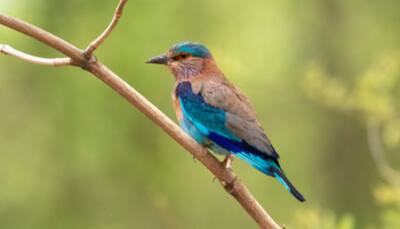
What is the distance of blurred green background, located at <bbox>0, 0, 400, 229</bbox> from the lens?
10.1 metres

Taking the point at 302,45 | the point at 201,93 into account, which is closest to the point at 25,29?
the point at 201,93

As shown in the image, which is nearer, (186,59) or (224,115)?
(224,115)

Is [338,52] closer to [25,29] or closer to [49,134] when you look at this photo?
[49,134]

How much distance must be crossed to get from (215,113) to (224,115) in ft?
0.17

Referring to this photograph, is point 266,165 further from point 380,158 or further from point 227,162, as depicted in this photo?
point 380,158

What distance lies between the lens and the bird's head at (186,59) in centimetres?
580

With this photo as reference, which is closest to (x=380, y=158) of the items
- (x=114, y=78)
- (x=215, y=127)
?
(x=215, y=127)

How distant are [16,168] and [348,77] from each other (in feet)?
12.1

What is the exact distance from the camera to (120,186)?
10.9m

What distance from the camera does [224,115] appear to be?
527cm

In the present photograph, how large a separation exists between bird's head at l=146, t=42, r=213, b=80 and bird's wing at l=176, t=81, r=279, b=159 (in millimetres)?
233

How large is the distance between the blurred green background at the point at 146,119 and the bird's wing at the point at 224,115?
366 centimetres

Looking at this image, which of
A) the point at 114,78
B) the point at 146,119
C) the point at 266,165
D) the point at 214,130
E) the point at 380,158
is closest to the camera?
the point at 114,78

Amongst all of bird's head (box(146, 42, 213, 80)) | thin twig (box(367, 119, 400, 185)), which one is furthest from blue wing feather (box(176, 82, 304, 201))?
thin twig (box(367, 119, 400, 185))
